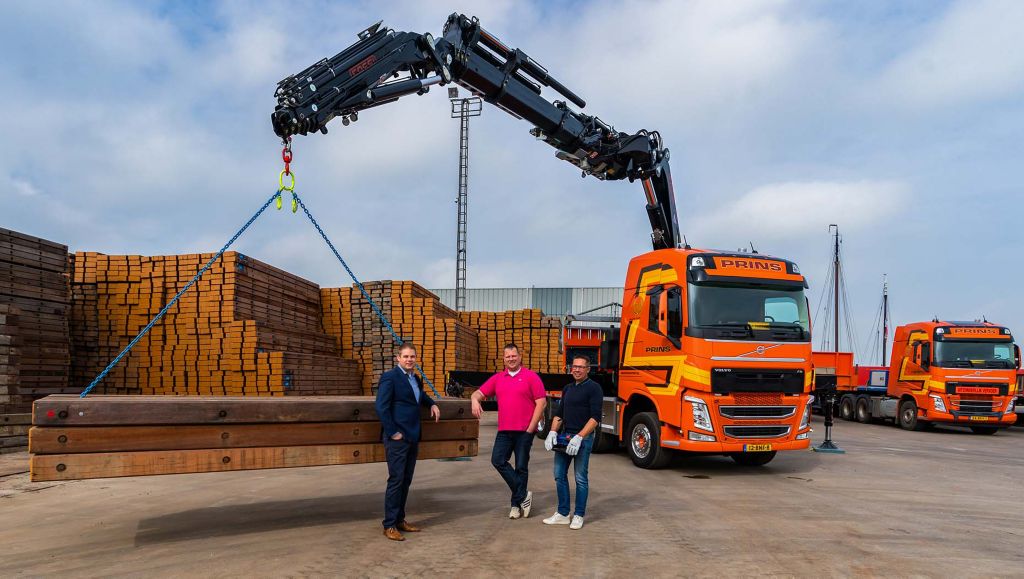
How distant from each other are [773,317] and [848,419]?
54.4 feet

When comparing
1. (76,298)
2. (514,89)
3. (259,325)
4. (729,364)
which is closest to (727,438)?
(729,364)

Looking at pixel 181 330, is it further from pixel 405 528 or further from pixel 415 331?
pixel 405 528

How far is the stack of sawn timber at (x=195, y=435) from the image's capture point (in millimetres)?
4941

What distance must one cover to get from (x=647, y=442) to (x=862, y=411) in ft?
51.2

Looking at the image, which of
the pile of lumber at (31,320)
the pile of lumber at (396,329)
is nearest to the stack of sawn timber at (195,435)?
the pile of lumber at (31,320)

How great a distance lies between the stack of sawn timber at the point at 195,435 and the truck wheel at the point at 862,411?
66.3ft

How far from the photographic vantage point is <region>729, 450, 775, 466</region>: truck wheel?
1111 centimetres

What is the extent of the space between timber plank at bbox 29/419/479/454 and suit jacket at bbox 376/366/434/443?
0.41 m

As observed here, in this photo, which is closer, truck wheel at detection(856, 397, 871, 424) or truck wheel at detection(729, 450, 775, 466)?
truck wheel at detection(729, 450, 775, 466)

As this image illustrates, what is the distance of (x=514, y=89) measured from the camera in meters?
12.0

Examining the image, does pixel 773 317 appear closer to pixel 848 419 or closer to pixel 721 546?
pixel 721 546

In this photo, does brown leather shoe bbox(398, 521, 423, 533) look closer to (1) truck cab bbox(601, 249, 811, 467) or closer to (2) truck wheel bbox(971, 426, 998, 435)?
(1) truck cab bbox(601, 249, 811, 467)

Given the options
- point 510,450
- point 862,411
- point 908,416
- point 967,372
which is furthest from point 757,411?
point 862,411

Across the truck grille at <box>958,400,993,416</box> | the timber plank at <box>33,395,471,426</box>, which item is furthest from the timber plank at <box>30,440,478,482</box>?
the truck grille at <box>958,400,993,416</box>
